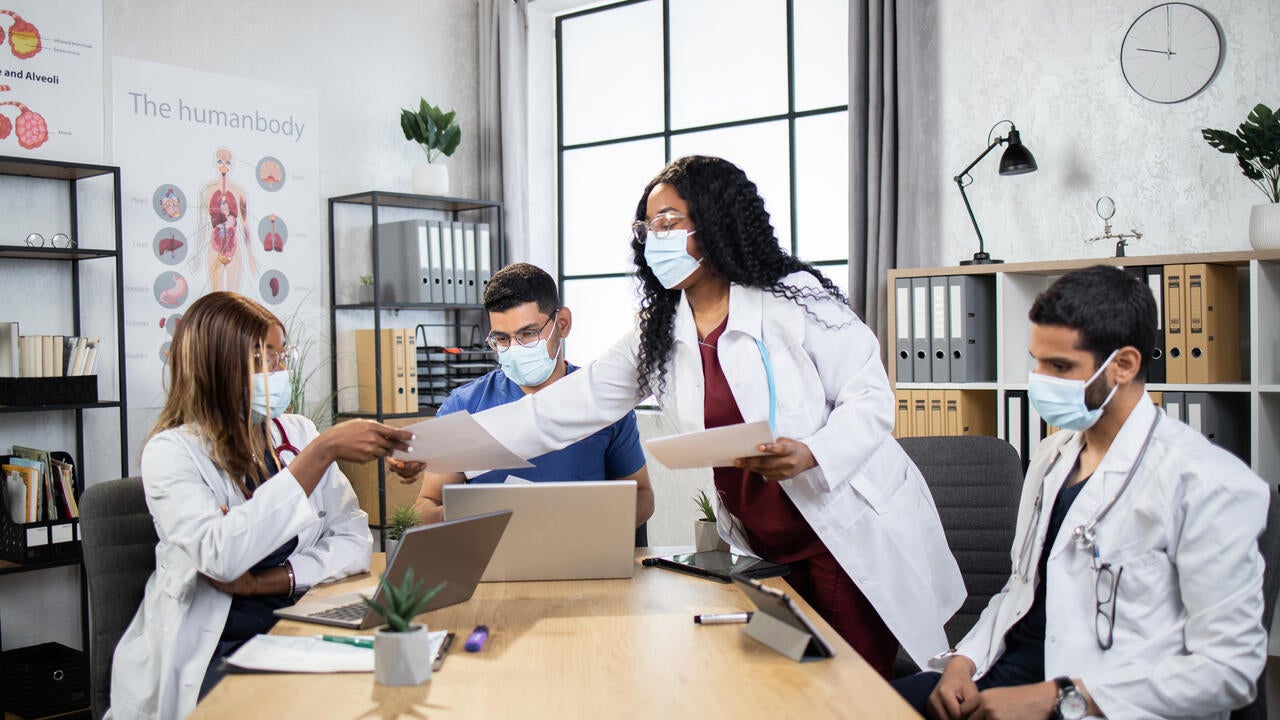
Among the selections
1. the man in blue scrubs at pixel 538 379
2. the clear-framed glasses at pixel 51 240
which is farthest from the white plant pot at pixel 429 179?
the man in blue scrubs at pixel 538 379

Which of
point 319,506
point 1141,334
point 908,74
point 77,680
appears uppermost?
point 908,74

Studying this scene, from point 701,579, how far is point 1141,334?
2.90 feet

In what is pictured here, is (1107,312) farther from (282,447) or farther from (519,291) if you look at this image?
(282,447)

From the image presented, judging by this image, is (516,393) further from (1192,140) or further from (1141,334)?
(1192,140)

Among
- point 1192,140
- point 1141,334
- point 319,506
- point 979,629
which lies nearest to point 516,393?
point 319,506

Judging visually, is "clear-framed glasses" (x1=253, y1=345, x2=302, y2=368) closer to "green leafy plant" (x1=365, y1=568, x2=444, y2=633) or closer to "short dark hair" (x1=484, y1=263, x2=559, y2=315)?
"short dark hair" (x1=484, y1=263, x2=559, y2=315)

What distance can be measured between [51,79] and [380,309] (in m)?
1.54

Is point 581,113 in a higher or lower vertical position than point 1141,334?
higher

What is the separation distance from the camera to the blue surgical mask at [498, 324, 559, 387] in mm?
2557

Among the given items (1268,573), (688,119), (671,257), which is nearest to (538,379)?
(671,257)

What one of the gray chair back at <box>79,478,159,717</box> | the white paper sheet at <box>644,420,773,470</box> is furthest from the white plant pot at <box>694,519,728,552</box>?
the gray chair back at <box>79,478,159,717</box>

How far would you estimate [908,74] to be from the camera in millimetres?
3840

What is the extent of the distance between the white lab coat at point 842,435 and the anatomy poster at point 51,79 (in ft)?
8.40

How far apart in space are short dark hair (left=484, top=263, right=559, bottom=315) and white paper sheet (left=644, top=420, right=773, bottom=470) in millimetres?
875
